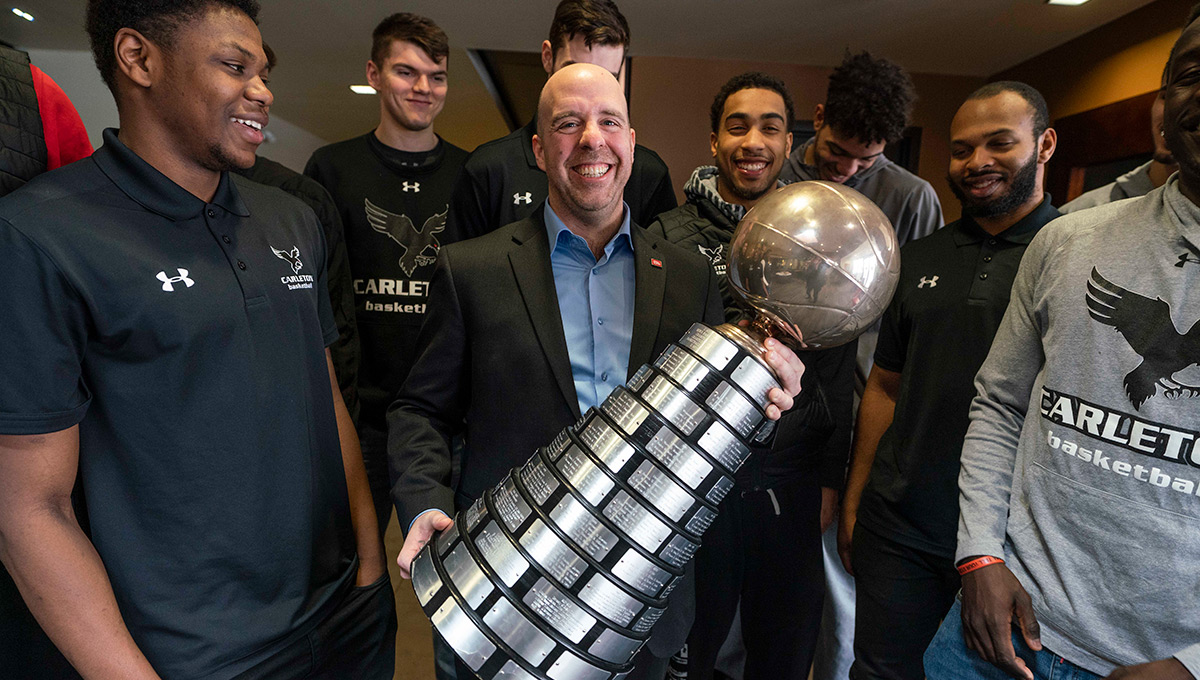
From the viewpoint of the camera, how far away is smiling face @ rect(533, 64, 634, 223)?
1330 millimetres

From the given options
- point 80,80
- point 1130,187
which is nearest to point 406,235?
point 1130,187

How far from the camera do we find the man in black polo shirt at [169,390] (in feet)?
3.19

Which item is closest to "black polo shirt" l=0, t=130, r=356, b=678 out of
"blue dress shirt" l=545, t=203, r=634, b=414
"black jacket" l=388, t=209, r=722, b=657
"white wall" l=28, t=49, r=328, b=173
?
"black jacket" l=388, t=209, r=722, b=657

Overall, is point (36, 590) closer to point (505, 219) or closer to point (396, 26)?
point (505, 219)

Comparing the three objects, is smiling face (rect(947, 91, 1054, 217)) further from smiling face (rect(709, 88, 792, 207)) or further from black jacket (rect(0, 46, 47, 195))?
black jacket (rect(0, 46, 47, 195))

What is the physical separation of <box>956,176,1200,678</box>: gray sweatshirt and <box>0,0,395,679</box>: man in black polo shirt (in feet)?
4.12

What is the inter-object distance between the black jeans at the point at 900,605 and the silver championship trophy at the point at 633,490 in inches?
40.3

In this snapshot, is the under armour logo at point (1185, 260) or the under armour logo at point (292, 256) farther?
the under armour logo at point (292, 256)

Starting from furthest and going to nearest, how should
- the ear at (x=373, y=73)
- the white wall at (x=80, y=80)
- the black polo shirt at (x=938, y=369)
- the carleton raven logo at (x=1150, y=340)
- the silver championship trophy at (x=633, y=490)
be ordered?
1. the white wall at (x=80, y=80)
2. the ear at (x=373, y=73)
3. the black polo shirt at (x=938, y=369)
4. the carleton raven logo at (x=1150, y=340)
5. the silver championship trophy at (x=633, y=490)

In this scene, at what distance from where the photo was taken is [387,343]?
2365 mm

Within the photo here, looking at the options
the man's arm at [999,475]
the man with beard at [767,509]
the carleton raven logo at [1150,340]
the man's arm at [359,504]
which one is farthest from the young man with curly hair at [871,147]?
the man's arm at [359,504]

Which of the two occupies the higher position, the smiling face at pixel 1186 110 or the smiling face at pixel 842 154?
the smiling face at pixel 1186 110

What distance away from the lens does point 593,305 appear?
1.37m

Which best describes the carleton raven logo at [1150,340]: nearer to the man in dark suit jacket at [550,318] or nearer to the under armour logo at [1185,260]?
the under armour logo at [1185,260]
